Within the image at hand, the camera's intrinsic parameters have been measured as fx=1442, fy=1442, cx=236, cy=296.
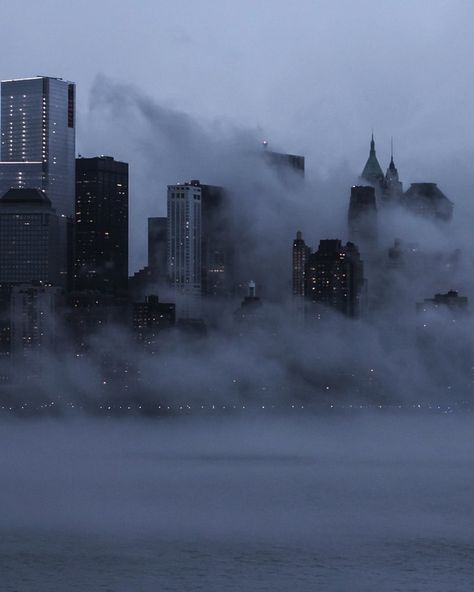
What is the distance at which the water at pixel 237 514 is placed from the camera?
4469 centimetres

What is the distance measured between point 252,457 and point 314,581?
5711cm

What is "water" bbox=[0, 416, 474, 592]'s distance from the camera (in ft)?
147

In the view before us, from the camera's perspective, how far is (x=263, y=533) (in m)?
54.2

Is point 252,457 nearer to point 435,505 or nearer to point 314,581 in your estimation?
point 435,505

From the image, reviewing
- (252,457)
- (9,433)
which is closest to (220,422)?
(9,433)

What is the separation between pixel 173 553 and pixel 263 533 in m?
6.23

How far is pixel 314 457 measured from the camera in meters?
99.9

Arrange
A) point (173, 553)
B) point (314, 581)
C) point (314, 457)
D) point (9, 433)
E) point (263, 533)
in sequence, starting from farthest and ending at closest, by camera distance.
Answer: point (9, 433)
point (314, 457)
point (263, 533)
point (173, 553)
point (314, 581)

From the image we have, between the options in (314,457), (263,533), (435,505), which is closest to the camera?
(263,533)

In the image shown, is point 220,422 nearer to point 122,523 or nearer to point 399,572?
point 122,523

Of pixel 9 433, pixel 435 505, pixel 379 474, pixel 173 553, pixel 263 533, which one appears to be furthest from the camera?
pixel 9 433

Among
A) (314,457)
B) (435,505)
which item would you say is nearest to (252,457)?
(314,457)

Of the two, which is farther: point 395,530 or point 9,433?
point 9,433

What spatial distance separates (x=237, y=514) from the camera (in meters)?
61.1
